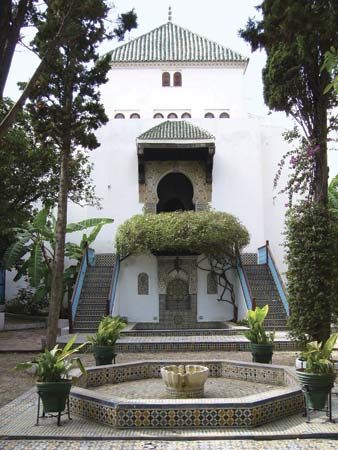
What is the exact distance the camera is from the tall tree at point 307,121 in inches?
337

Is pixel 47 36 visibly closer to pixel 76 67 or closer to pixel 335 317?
pixel 76 67

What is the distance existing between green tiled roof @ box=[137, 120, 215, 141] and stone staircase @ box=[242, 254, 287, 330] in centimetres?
418

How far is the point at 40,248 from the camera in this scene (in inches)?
598

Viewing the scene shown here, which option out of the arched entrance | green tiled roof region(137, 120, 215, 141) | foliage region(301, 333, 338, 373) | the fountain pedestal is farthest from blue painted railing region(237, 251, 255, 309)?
foliage region(301, 333, 338, 373)

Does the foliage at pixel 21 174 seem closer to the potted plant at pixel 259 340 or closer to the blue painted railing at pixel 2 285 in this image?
the blue painted railing at pixel 2 285

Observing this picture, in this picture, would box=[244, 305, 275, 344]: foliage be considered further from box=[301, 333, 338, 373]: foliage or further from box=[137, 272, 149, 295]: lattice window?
box=[137, 272, 149, 295]: lattice window

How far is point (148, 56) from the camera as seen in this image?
24328 mm

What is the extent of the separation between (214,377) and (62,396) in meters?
3.09

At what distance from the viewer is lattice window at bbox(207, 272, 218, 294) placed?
16052 mm

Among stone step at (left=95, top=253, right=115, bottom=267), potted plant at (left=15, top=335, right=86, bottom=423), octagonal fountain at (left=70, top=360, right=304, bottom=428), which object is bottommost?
octagonal fountain at (left=70, top=360, right=304, bottom=428)

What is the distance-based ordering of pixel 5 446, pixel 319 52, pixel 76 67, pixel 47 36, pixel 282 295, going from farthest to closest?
1. pixel 282 295
2. pixel 76 67
3. pixel 319 52
4. pixel 47 36
5. pixel 5 446

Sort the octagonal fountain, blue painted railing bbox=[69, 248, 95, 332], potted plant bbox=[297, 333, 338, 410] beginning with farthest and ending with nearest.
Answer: blue painted railing bbox=[69, 248, 95, 332]
potted plant bbox=[297, 333, 338, 410]
the octagonal fountain

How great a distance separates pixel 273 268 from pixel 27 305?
27.2 ft

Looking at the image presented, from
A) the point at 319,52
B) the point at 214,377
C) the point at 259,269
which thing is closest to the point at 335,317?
the point at 214,377
